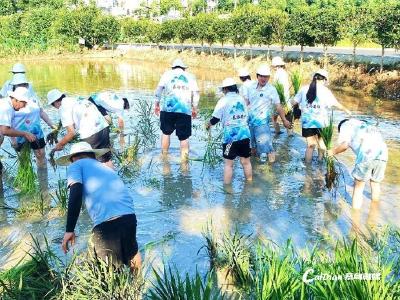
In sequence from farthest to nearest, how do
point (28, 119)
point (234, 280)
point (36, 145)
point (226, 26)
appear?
point (226, 26), point (36, 145), point (28, 119), point (234, 280)

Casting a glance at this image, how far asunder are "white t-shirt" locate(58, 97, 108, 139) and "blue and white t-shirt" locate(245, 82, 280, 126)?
2.74 m

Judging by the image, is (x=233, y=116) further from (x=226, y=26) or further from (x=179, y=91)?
(x=226, y=26)

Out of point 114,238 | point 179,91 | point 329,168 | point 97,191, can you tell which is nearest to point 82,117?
point 179,91

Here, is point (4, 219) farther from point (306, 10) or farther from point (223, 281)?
point (306, 10)

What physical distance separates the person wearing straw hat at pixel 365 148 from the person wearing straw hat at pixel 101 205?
10.6ft

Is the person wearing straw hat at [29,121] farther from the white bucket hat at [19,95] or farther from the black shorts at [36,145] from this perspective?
the white bucket hat at [19,95]

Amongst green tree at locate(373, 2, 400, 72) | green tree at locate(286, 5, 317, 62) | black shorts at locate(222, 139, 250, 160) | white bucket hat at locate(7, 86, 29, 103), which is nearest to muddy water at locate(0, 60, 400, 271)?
black shorts at locate(222, 139, 250, 160)

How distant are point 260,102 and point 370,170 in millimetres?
2626

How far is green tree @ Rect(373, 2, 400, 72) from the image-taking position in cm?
1489

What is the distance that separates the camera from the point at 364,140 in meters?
5.59

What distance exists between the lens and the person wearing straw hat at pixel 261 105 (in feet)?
25.3

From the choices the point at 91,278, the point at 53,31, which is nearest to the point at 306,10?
the point at 91,278

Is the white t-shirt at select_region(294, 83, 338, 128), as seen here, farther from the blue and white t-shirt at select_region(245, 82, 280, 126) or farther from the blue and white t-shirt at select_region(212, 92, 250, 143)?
the blue and white t-shirt at select_region(212, 92, 250, 143)

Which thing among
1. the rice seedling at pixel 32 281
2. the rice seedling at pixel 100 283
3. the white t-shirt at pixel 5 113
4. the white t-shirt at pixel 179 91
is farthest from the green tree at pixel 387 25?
the rice seedling at pixel 32 281
